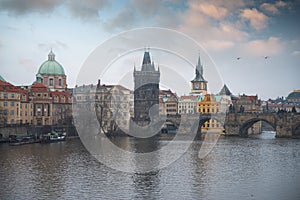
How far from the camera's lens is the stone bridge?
102m

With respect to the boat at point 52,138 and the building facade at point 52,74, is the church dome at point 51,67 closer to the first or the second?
the building facade at point 52,74

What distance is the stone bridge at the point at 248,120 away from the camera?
10181 centimetres

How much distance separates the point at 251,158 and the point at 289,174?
1338cm

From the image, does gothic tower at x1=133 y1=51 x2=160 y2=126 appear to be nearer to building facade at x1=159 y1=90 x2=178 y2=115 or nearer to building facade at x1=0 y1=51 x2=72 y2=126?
building facade at x1=159 y1=90 x2=178 y2=115

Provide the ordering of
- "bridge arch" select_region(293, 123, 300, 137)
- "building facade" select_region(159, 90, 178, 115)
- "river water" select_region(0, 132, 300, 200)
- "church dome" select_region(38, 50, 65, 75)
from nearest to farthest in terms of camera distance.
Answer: "river water" select_region(0, 132, 300, 200), "bridge arch" select_region(293, 123, 300, 137), "church dome" select_region(38, 50, 65, 75), "building facade" select_region(159, 90, 178, 115)

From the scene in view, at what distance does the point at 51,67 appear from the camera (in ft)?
465

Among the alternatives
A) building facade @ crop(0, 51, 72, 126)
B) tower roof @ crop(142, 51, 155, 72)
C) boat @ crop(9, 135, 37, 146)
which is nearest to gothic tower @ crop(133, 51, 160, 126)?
tower roof @ crop(142, 51, 155, 72)

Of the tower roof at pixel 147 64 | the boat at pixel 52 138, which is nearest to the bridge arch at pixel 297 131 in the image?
the boat at pixel 52 138

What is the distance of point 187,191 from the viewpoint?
38062 millimetres

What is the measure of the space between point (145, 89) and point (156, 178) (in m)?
107

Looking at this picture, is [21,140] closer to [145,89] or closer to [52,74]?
[52,74]

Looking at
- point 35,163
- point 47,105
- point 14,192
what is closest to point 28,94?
point 47,105

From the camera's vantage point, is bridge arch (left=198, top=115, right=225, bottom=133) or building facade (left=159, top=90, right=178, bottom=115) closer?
bridge arch (left=198, top=115, right=225, bottom=133)

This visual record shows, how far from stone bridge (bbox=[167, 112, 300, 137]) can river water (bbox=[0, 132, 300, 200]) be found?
40584mm
